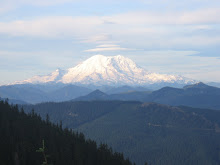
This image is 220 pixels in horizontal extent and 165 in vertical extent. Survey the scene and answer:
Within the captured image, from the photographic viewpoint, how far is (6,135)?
19762 cm

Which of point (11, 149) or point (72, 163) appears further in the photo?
point (72, 163)

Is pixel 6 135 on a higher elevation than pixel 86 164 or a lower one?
higher

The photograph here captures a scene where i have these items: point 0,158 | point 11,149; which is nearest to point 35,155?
point 11,149

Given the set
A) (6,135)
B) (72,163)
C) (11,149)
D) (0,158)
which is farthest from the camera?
(6,135)

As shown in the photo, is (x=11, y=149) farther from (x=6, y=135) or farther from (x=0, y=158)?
(x=6, y=135)

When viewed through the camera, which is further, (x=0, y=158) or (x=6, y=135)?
(x=6, y=135)

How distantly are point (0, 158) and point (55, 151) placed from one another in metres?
47.1

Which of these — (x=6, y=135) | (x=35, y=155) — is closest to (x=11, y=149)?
(x=35, y=155)

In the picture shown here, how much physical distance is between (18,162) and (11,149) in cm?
1536

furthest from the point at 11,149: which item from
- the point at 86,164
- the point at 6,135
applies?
the point at 86,164

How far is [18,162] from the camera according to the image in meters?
156

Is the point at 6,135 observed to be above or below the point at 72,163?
above

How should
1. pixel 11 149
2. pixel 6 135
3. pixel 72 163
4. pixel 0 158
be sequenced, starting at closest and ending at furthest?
pixel 0 158 < pixel 11 149 < pixel 72 163 < pixel 6 135

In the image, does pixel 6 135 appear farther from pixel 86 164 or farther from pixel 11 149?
pixel 86 164
